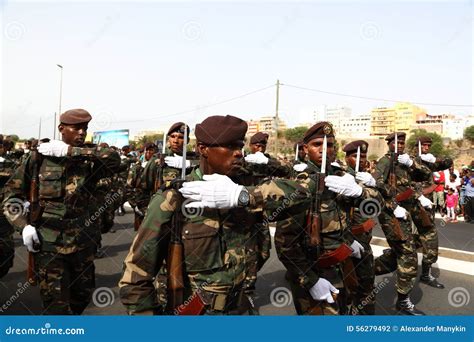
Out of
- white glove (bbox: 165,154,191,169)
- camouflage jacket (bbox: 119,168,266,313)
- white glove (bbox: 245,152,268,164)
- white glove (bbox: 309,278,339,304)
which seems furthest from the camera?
white glove (bbox: 245,152,268,164)

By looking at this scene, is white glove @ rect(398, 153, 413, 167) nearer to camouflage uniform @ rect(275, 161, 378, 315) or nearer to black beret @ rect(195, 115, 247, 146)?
camouflage uniform @ rect(275, 161, 378, 315)

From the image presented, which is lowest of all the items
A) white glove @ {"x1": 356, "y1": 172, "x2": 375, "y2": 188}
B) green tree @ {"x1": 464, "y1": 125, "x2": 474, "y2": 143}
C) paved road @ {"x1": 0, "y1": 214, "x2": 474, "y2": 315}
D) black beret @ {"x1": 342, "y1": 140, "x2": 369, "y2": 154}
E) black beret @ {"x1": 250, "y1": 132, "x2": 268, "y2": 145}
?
paved road @ {"x1": 0, "y1": 214, "x2": 474, "y2": 315}

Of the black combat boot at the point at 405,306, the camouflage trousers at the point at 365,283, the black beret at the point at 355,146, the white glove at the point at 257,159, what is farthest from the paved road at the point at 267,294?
the black beret at the point at 355,146

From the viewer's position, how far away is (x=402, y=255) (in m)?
5.04

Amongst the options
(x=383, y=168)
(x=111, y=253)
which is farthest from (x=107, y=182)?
(x=383, y=168)

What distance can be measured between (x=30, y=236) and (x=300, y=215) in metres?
2.35

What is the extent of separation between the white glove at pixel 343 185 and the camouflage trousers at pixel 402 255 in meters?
1.89

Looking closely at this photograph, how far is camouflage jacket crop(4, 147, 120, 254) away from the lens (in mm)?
3758

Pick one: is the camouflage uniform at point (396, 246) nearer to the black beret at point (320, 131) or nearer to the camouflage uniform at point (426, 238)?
the camouflage uniform at point (426, 238)

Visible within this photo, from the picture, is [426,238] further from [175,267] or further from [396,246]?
[175,267]

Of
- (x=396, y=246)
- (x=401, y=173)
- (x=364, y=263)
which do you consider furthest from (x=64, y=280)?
(x=401, y=173)

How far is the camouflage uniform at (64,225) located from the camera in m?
3.66

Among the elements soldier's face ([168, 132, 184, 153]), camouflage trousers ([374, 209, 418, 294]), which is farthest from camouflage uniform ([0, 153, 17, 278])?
camouflage trousers ([374, 209, 418, 294])

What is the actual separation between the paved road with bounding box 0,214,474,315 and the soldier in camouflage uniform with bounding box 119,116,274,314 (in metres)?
2.75
